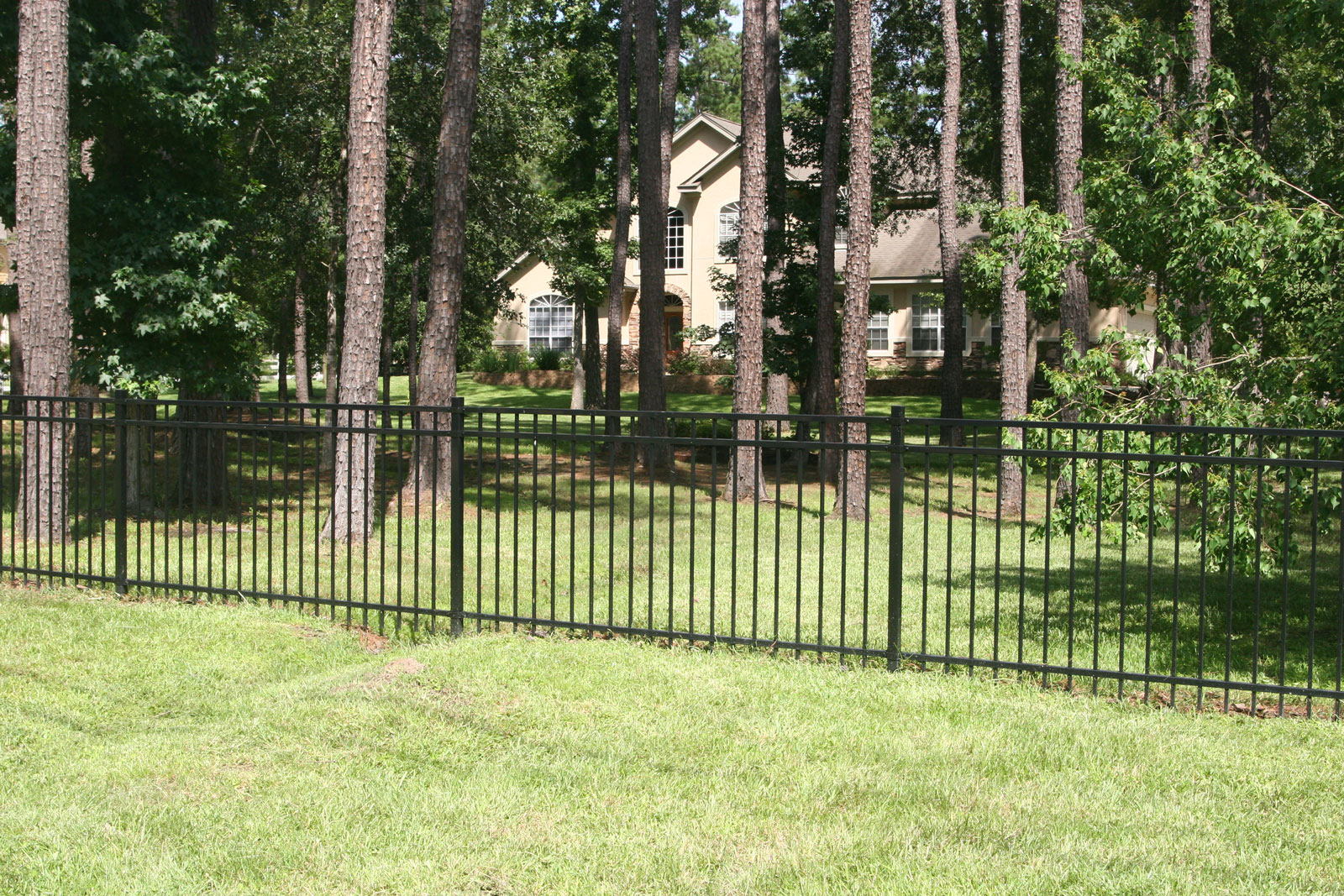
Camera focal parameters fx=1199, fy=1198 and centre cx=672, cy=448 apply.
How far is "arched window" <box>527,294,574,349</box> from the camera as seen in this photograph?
150 feet

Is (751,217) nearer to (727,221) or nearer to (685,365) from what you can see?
(685,365)

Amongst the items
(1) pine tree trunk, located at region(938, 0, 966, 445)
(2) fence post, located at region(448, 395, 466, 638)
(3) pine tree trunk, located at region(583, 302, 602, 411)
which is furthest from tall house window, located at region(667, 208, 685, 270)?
(2) fence post, located at region(448, 395, 466, 638)

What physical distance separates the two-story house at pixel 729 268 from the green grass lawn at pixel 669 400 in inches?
102

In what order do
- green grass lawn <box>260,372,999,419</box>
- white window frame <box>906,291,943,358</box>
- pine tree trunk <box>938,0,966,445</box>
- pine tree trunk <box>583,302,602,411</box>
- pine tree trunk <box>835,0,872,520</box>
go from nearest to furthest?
pine tree trunk <box>835,0,872,520</box> < pine tree trunk <box>938,0,966,445</box> < pine tree trunk <box>583,302,602,411</box> < green grass lawn <box>260,372,999,419</box> < white window frame <box>906,291,943,358</box>

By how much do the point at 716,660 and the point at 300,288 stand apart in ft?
60.2

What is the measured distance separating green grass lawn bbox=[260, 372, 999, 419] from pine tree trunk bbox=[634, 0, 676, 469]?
38.3 ft

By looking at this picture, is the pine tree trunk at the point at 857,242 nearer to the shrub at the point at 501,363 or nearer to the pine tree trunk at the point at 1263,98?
the pine tree trunk at the point at 1263,98

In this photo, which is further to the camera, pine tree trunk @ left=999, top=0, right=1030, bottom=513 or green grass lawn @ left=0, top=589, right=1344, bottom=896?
pine tree trunk @ left=999, top=0, right=1030, bottom=513

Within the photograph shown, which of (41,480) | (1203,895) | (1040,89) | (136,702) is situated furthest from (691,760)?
(1040,89)

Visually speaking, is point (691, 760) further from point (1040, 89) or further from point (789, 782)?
point (1040, 89)

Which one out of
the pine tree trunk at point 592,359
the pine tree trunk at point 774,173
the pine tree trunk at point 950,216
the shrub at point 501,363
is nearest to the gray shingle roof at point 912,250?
the pine tree trunk at point 592,359

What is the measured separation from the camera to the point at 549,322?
46188 mm

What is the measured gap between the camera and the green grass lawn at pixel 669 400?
35.0m

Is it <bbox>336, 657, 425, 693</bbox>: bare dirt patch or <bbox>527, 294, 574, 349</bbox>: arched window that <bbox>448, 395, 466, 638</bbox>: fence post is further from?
<bbox>527, 294, 574, 349</bbox>: arched window
